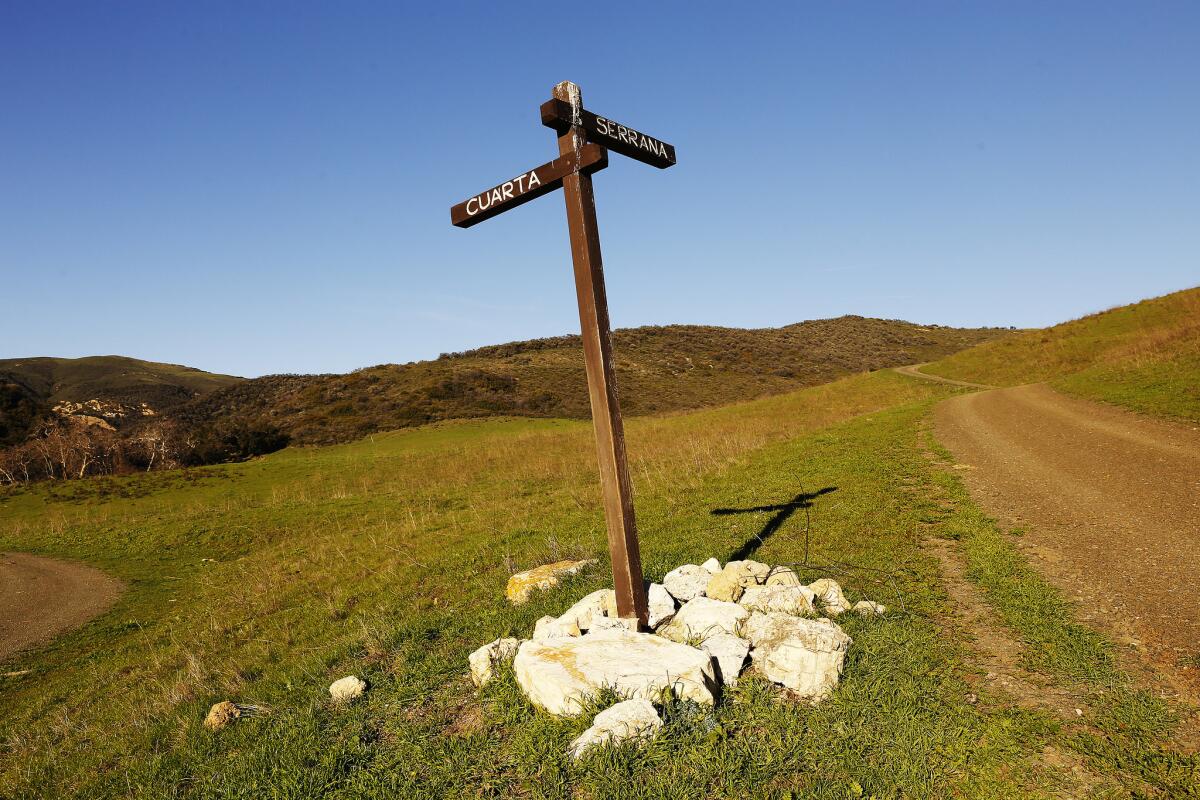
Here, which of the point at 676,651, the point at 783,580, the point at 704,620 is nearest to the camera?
the point at 676,651

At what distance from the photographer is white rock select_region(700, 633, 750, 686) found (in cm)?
415

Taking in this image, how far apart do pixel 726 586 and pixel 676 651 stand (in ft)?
4.36

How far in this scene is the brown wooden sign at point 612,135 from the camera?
4.72 metres

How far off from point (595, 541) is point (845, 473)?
600cm

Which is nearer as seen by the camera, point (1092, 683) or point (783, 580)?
point (1092, 683)

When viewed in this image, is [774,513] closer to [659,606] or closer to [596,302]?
[659,606]

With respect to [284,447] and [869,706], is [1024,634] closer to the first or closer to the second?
[869,706]

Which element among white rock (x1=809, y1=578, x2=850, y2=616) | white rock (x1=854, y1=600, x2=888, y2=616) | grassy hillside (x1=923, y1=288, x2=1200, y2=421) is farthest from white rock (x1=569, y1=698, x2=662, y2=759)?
grassy hillside (x1=923, y1=288, x2=1200, y2=421)

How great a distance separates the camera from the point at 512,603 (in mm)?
6809

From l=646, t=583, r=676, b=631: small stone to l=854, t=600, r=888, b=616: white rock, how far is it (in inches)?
66.4

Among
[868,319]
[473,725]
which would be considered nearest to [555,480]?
[473,725]

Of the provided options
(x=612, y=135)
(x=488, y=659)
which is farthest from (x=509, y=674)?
(x=612, y=135)

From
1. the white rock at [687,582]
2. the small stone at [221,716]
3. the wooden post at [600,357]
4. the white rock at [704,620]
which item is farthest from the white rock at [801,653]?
the small stone at [221,716]

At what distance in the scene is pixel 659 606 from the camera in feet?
17.6
